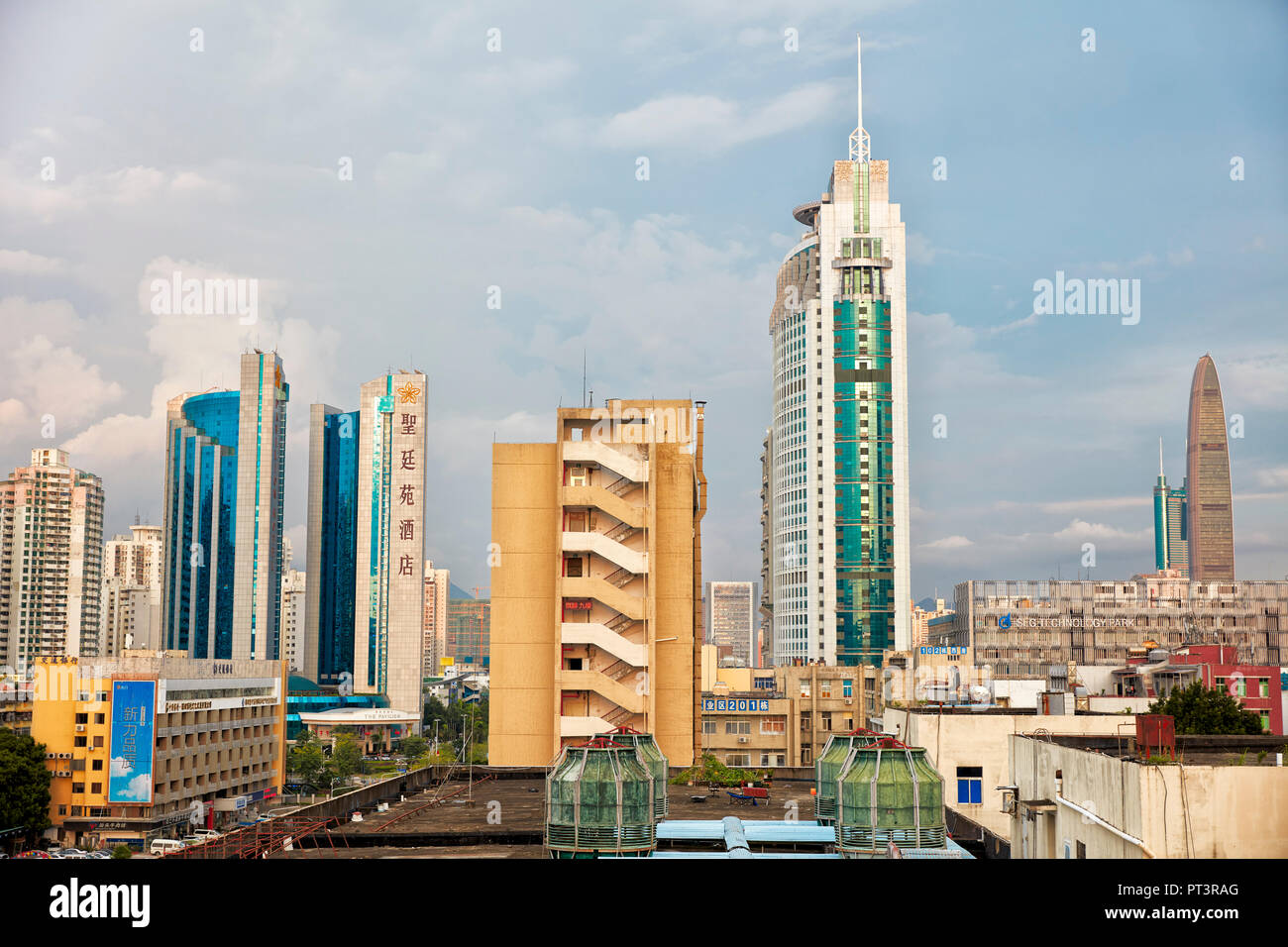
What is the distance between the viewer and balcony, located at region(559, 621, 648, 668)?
37594mm

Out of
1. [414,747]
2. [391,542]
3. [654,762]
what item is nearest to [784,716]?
[654,762]

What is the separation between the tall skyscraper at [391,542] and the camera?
145250 millimetres

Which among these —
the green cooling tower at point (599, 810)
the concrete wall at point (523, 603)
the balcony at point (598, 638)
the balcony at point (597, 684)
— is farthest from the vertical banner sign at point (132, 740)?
the green cooling tower at point (599, 810)

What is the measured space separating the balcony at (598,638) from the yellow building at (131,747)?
4063 cm

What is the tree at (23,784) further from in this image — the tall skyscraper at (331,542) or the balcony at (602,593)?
the tall skyscraper at (331,542)

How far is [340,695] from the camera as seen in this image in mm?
157875

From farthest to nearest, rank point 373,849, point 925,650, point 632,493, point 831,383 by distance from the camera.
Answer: point 831,383 → point 925,650 → point 632,493 → point 373,849

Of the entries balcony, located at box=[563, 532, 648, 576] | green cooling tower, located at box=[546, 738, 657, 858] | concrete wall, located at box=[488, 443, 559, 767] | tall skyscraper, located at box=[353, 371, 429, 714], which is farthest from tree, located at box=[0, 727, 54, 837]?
tall skyscraper, located at box=[353, 371, 429, 714]

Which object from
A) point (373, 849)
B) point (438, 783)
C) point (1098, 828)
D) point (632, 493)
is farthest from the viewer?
point (632, 493)

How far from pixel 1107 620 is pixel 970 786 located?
6574 centimetres

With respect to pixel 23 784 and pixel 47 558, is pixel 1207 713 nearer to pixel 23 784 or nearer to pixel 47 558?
pixel 23 784
